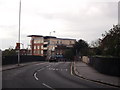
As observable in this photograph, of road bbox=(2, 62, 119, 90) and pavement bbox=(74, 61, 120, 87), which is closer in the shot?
road bbox=(2, 62, 119, 90)

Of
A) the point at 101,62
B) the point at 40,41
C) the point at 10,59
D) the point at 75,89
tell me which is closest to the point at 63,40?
the point at 40,41

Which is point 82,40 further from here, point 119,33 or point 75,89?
point 75,89

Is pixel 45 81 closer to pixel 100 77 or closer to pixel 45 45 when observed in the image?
pixel 100 77

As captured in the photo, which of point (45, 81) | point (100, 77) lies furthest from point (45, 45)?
point (45, 81)

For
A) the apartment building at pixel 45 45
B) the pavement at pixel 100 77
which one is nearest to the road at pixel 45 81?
the pavement at pixel 100 77

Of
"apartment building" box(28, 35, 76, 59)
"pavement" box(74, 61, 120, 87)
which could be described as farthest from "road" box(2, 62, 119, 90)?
"apartment building" box(28, 35, 76, 59)

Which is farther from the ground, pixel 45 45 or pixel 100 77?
pixel 45 45

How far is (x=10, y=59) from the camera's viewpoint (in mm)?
46656

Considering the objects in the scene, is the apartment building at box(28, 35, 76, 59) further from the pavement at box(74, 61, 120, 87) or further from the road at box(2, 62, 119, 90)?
the road at box(2, 62, 119, 90)

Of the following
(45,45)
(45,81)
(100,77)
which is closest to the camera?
(45,81)

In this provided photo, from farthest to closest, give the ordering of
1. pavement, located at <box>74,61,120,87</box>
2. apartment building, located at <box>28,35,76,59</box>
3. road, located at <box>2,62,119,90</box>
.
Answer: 1. apartment building, located at <box>28,35,76,59</box>
2. pavement, located at <box>74,61,120,87</box>
3. road, located at <box>2,62,119,90</box>

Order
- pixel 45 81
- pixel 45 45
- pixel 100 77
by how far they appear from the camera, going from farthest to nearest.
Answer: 1. pixel 45 45
2. pixel 100 77
3. pixel 45 81

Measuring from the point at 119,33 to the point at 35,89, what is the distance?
50.6 feet

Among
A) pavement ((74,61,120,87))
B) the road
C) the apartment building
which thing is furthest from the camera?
the apartment building
